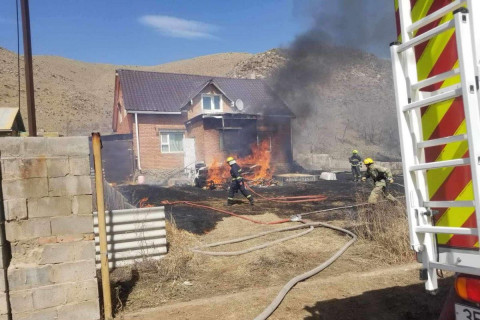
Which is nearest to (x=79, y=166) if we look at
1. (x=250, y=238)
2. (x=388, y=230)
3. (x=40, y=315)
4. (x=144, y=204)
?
(x=40, y=315)

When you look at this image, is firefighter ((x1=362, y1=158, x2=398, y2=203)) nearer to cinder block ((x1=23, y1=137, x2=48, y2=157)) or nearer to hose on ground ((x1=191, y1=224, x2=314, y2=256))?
hose on ground ((x1=191, y1=224, x2=314, y2=256))

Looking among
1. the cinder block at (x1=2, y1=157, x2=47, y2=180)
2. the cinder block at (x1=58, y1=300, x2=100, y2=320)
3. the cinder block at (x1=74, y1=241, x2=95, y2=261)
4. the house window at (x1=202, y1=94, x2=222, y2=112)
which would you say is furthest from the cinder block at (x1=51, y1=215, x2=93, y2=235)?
the house window at (x1=202, y1=94, x2=222, y2=112)

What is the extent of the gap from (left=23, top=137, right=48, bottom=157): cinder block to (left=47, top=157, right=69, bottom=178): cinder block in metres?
0.12

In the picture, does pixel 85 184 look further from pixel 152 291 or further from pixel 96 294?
pixel 152 291

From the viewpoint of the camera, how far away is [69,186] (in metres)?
3.67

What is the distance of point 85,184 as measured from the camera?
372 cm

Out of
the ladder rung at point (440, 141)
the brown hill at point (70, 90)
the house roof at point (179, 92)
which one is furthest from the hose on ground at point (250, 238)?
the brown hill at point (70, 90)

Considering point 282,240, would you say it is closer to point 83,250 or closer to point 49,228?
point 83,250

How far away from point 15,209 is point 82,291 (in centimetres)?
105

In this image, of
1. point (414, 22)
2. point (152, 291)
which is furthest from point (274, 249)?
point (414, 22)

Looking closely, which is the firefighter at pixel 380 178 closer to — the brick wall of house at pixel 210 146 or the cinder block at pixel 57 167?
the cinder block at pixel 57 167

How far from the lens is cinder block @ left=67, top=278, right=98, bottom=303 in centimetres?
358

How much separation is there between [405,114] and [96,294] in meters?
3.34

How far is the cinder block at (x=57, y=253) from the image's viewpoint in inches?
139
